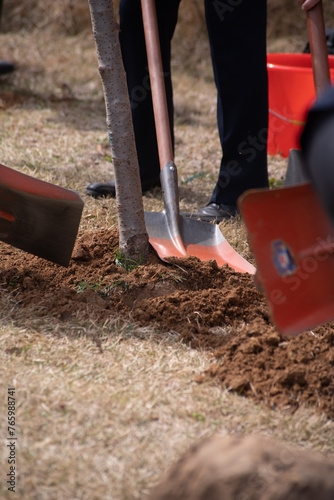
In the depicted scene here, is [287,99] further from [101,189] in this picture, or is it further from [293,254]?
[293,254]

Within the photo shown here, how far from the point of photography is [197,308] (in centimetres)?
177

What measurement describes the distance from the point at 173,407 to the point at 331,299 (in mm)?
498

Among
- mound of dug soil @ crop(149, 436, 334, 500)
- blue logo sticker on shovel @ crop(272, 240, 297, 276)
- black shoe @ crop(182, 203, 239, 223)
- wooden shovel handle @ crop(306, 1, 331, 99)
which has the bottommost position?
black shoe @ crop(182, 203, 239, 223)

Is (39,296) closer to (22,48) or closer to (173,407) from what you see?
(173,407)

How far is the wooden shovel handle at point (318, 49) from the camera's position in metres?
1.89

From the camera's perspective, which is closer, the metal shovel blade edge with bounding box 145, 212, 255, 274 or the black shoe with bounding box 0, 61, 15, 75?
the metal shovel blade edge with bounding box 145, 212, 255, 274

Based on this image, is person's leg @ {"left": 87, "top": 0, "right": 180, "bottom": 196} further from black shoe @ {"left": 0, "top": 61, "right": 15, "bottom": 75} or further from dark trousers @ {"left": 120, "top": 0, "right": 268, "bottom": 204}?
black shoe @ {"left": 0, "top": 61, "right": 15, "bottom": 75}

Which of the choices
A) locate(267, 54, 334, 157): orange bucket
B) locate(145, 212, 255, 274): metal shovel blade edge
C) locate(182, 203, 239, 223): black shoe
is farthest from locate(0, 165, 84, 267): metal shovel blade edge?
locate(267, 54, 334, 157): orange bucket

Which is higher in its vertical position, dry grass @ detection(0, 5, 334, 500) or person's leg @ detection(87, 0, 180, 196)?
person's leg @ detection(87, 0, 180, 196)

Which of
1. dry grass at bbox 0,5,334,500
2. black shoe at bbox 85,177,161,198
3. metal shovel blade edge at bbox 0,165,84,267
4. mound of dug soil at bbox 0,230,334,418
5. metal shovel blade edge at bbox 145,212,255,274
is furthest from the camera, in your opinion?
black shoe at bbox 85,177,161,198

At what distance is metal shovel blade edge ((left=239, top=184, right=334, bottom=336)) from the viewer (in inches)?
48.8

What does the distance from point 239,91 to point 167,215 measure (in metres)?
0.71

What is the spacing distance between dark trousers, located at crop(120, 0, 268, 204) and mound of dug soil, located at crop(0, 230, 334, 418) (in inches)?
29.9

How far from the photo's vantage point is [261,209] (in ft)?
4.09
